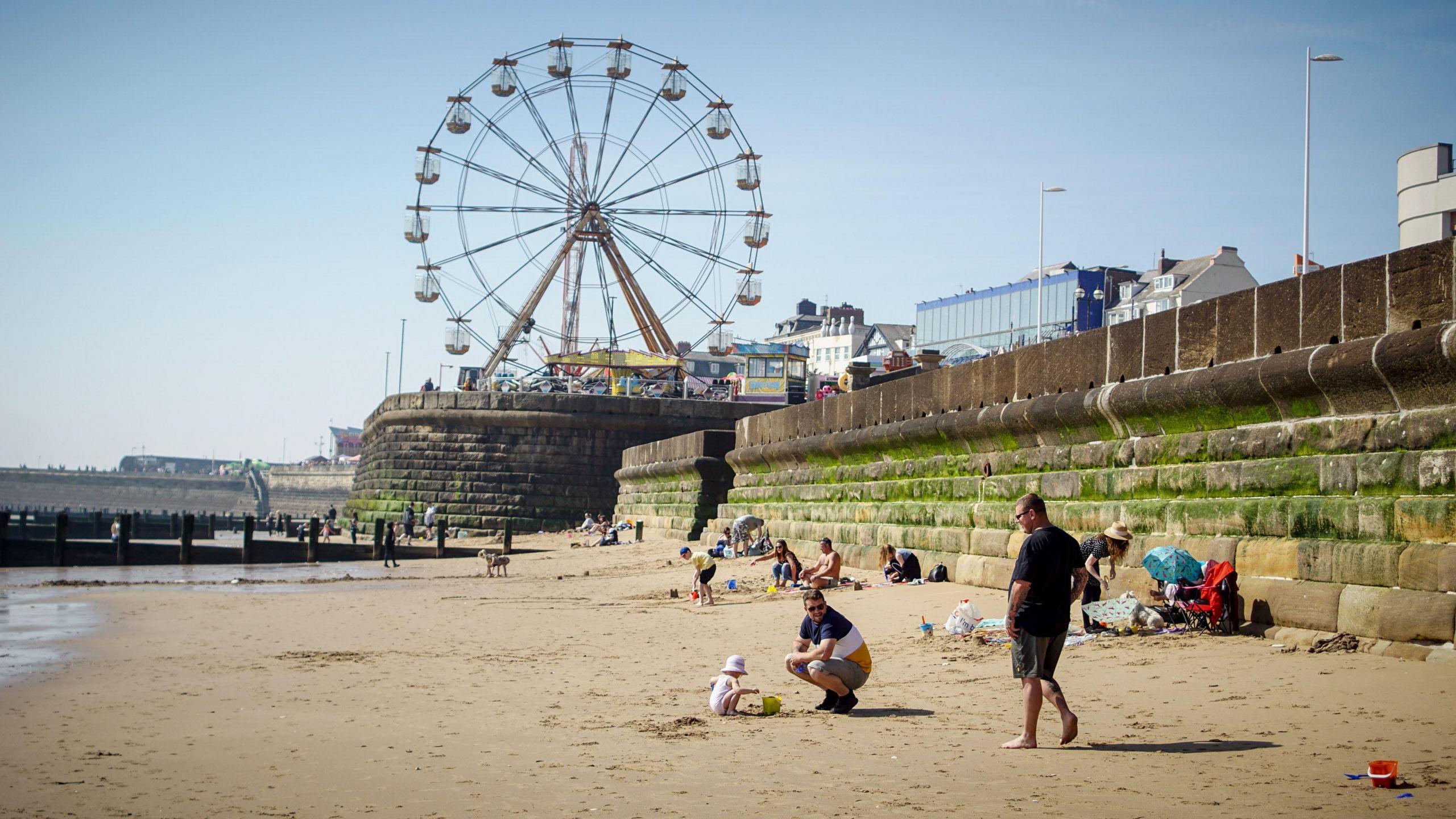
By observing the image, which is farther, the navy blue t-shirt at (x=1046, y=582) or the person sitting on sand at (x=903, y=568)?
the person sitting on sand at (x=903, y=568)

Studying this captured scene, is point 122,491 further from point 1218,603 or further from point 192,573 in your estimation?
point 1218,603

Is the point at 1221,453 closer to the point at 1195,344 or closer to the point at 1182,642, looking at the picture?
the point at 1195,344

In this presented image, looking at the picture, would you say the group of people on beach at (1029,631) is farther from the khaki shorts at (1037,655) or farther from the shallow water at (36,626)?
the shallow water at (36,626)

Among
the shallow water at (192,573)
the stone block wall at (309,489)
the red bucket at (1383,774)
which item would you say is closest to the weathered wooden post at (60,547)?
the shallow water at (192,573)

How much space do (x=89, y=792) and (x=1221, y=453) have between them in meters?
6.57

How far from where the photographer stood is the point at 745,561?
1661 cm

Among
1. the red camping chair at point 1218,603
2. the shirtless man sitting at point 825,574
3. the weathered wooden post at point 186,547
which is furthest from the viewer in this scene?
the weathered wooden post at point 186,547

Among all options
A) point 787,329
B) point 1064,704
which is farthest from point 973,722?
point 787,329

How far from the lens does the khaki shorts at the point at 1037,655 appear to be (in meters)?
5.26

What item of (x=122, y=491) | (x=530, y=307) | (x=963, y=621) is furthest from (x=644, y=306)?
(x=122, y=491)

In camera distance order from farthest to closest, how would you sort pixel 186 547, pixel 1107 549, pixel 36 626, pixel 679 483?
pixel 186 547, pixel 679 483, pixel 36 626, pixel 1107 549

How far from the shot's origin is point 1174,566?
747cm

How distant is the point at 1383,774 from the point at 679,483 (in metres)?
21.1

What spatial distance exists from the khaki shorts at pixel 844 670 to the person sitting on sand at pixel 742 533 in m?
11.2
